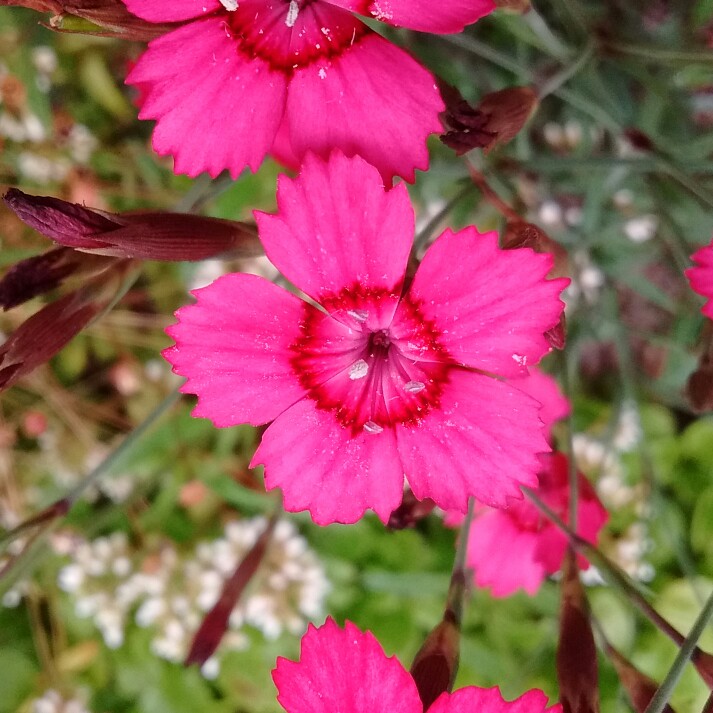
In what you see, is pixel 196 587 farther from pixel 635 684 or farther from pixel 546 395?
pixel 635 684

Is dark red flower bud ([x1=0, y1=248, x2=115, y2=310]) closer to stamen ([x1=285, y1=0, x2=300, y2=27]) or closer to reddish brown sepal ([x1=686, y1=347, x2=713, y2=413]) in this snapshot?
stamen ([x1=285, y1=0, x2=300, y2=27])

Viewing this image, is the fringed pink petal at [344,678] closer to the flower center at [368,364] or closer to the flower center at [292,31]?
the flower center at [368,364]

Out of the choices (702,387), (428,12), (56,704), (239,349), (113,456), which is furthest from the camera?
(56,704)

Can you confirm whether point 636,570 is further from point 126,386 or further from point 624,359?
point 126,386

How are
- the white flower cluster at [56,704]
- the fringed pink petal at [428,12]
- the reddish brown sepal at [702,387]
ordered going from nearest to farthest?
1. the fringed pink petal at [428,12]
2. the reddish brown sepal at [702,387]
3. the white flower cluster at [56,704]

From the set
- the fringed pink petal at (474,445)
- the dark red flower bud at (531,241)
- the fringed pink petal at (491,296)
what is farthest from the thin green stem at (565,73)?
the fringed pink petal at (474,445)

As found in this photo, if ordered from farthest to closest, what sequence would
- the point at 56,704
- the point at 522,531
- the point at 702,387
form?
the point at 56,704 < the point at 522,531 < the point at 702,387

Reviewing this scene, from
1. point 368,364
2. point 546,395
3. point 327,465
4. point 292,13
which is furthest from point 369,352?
point 546,395
